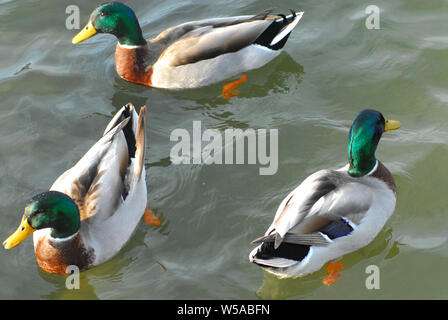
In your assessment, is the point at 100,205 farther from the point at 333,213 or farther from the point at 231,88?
the point at 231,88

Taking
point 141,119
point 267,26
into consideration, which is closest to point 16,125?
point 141,119

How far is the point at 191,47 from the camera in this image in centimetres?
748

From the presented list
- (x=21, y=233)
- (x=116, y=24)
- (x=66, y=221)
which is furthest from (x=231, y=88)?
(x=21, y=233)

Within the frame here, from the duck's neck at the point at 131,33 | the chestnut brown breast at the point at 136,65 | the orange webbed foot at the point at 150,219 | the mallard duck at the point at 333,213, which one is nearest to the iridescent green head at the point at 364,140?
the mallard duck at the point at 333,213

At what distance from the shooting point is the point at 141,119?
20.0ft

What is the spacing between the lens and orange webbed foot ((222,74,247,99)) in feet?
24.7

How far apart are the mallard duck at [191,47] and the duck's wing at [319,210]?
2530 mm

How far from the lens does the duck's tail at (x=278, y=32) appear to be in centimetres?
773

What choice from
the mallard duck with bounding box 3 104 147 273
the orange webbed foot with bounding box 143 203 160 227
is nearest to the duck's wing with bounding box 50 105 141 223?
the mallard duck with bounding box 3 104 147 273

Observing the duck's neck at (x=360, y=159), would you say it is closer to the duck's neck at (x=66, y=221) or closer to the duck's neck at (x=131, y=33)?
the duck's neck at (x=66, y=221)

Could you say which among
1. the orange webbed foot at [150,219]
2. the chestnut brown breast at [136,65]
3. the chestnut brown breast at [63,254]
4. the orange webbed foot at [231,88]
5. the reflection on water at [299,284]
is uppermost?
the chestnut brown breast at [136,65]

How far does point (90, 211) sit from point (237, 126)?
2.08 metres

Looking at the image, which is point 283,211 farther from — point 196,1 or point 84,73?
point 196,1

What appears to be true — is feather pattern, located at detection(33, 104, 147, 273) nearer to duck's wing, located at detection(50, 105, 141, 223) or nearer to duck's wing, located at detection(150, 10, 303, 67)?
duck's wing, located at detection(50, 105, 141, 223)
